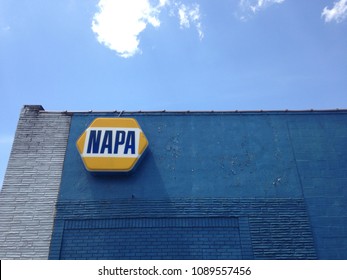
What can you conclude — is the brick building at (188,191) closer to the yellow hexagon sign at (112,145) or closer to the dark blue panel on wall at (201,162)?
the dark blue panel on wall at (201,162)

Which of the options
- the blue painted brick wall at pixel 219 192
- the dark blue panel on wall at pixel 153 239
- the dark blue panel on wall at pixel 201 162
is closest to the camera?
the dark blue panel on wall at pixel 153 239

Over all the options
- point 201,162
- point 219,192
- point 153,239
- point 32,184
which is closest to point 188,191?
point 219,192

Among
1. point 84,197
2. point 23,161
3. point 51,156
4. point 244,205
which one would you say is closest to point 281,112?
point 244,205

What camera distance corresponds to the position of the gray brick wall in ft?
28.0

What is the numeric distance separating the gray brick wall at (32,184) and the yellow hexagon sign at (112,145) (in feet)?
3.50

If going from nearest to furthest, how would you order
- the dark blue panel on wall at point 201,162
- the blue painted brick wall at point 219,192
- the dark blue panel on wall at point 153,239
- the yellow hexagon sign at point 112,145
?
the dark blue panel on wall at point 153,239 → the blue painted brick wall at point 219,192 → the yellow hexagon sign at point 112,145 → the dark blue panel on wall at point 201,162

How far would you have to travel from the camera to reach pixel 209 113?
10484 mm

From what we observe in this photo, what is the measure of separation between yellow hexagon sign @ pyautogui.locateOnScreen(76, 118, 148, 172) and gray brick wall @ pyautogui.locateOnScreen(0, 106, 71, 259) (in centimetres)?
107

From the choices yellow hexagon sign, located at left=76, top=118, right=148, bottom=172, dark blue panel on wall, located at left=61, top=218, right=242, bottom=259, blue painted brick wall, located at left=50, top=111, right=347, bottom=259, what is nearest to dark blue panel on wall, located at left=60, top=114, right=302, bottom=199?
blue painted brick wall, located at left=50, top=111, right=347, bottom=259

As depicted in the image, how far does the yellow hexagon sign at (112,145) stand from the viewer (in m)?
9.09

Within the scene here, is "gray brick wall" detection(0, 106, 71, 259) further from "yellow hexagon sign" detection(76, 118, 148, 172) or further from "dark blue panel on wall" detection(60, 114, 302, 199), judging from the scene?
"yellow hexagon sign" detection(76, 118, 148, 172)

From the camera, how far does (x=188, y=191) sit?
9219 millimetres

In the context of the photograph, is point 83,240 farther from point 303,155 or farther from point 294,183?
point 303,155

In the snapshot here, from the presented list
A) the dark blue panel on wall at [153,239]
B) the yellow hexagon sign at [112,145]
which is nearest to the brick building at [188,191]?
the dark blue panel on wall at [153,239]
